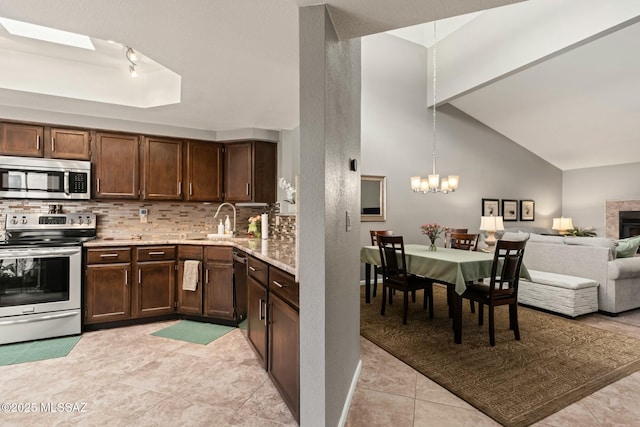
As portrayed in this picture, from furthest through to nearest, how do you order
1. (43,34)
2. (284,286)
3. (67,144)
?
(67,144)
(43,34)
(284,286)

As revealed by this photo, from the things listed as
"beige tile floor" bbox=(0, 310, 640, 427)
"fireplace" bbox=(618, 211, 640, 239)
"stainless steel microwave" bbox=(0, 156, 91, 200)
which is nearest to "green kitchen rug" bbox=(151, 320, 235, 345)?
"beige tile floor" bbox=(0, 310, 640, 427)

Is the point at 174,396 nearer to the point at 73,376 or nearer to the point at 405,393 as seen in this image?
the point at 73,376

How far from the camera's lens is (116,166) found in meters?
3.75

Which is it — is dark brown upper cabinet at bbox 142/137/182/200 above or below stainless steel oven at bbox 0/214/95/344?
above

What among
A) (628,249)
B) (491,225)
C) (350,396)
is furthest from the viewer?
(491,225)

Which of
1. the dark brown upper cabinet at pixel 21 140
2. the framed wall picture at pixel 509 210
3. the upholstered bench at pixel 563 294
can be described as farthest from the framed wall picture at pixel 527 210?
the dark brown upper cabinet at pixel 21 140

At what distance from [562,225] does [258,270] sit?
8.45m

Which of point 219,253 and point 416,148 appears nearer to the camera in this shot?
point 219,253

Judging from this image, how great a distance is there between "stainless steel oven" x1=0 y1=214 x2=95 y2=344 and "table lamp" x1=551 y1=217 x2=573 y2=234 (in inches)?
378

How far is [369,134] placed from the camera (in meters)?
6.03

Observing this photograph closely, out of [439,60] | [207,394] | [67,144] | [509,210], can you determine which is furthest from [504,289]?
[509,210]

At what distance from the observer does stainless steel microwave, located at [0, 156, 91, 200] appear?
3254 millimetres

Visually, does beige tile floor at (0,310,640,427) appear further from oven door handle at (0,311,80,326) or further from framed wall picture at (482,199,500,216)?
framed wall picture at (482,199,500,216)

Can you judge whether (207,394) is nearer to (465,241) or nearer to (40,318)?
(40,318)
